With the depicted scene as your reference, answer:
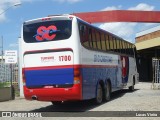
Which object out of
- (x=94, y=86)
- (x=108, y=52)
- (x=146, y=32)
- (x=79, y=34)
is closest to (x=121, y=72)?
(x=108, y=52)

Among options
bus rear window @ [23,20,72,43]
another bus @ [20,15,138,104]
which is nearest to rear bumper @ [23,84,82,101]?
another bus @ [20,15,138,104]

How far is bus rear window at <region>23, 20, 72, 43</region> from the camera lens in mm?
14318

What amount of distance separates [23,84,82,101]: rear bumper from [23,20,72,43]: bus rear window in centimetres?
194

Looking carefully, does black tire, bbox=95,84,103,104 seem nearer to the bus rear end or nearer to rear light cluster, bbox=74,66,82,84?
the bus rear end

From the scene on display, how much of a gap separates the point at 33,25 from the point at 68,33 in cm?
168

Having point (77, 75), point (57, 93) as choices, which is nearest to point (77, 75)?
point (77, 75)

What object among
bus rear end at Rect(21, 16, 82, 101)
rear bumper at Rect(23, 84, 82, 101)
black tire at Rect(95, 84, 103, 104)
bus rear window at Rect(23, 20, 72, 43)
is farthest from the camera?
black tire at Rect(95, 84, 103, 104)

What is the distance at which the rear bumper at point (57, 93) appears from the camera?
548 inches

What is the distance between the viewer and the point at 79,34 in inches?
561

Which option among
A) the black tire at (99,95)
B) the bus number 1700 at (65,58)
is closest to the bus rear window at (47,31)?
the bus number 1700 at (65,58)

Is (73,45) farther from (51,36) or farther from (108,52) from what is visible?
(108,52)

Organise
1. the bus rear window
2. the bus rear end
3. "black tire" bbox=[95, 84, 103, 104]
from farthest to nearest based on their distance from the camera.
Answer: "black tire" bbox=[95, 84, 103, 104], the bus rear window, the bus rear end

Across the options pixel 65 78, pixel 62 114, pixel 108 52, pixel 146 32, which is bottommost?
pixel 62 114

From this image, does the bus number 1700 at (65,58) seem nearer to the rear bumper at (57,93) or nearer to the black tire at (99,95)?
the rear bumper at (57,93)
